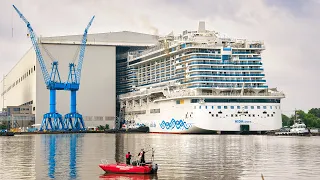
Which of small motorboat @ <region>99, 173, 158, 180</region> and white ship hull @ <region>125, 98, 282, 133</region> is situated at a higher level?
white ship hull @ <region>125, 98, 282, 133</region>

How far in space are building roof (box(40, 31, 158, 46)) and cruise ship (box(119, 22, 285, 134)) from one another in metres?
14.2

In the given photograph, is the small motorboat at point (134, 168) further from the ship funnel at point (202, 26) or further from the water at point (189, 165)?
the ship funnel at point (202, 26)

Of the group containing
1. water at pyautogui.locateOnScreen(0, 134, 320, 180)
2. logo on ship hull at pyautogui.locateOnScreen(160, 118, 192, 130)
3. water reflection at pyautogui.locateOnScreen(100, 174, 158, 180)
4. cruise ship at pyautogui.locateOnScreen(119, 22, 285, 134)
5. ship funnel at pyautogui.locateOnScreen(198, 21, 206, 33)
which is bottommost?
water reflection at pyautogui.locateOnScreen(100, 174, 158, 180)

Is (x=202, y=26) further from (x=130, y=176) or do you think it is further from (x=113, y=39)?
(x=130, y=176)

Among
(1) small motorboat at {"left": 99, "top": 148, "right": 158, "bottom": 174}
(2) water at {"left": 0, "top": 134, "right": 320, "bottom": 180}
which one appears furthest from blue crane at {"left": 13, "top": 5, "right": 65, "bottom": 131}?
(1) small motorboat at {"left": 99, "top": 148, "right": 158, "bottom": 174}

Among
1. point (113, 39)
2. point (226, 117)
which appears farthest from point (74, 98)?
point (226, 117)

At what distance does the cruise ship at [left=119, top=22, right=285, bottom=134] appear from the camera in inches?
4178

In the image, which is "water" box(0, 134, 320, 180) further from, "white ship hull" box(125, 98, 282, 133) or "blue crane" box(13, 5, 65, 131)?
"blue crane" box(13, 5, 65, 131)

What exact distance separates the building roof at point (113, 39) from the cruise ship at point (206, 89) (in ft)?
46.5

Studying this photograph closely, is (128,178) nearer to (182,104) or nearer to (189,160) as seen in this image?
(189,160)

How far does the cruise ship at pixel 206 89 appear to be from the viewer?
348ft

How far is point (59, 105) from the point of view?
470 ft

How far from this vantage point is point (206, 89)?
4424 inches

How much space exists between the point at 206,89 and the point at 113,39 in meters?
43.7
